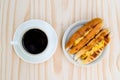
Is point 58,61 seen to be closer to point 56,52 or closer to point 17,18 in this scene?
point 56,52

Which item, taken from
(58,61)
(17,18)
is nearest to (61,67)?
(58,61)

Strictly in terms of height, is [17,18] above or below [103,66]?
above

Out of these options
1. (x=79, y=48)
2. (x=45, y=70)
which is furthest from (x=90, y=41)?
(x=45, y=70)
